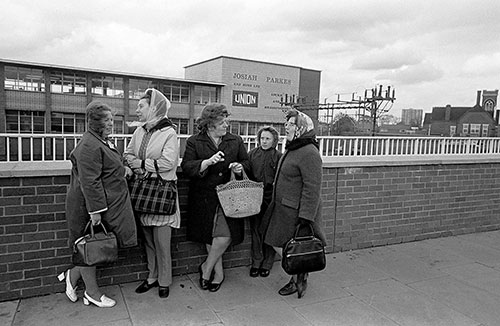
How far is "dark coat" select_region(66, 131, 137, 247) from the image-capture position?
259 cm

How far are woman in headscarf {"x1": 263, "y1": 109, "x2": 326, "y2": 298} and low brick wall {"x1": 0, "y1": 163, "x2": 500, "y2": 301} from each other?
79 cm

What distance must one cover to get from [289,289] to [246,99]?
33762mm

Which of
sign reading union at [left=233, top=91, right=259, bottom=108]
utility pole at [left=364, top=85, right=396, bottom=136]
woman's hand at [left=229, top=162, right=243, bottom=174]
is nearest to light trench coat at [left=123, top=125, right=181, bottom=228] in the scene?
woman's hand at [left=229, top=162, right=243, bottom=174]

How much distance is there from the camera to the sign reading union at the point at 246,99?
3550 centimetres

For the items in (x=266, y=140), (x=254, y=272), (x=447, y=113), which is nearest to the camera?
(x=266, y=140)

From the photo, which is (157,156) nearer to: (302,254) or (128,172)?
(128,172)

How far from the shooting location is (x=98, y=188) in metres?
2.61

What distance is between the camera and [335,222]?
4457mm

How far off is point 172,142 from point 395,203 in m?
3.11

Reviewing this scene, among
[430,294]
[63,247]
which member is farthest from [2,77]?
[430,294]

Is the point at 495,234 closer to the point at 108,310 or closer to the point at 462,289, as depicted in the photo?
the point at 462,289

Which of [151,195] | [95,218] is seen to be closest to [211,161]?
[151,195]

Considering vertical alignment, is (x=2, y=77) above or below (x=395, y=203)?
above

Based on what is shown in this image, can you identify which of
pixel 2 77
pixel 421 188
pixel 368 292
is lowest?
pixel 368 292
